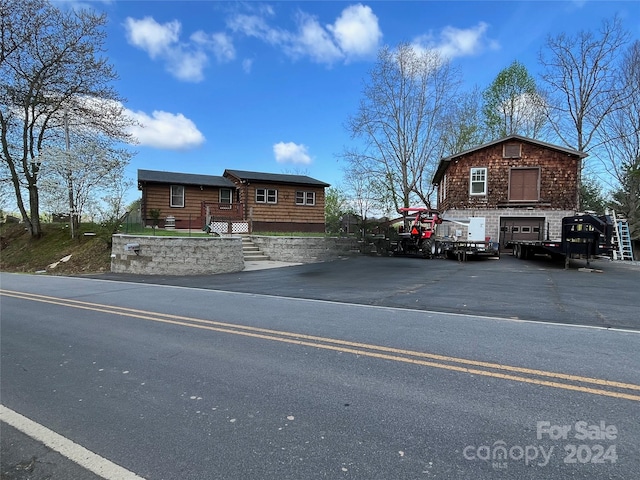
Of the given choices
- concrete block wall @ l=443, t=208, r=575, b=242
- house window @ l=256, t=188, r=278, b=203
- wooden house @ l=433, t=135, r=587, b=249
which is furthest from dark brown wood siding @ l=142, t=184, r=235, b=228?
wooden house @ l=433, t=135, r=587, b=249

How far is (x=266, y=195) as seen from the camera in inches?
1021

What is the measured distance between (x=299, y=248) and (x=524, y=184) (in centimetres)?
1383

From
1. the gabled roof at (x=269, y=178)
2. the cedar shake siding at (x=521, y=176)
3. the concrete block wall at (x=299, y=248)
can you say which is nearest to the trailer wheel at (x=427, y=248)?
the concrete block wall at (x=299, y=248)

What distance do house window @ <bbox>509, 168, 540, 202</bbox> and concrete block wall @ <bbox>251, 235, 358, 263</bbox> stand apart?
11.2 metres

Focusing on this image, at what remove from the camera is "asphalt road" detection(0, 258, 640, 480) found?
8.26 feet

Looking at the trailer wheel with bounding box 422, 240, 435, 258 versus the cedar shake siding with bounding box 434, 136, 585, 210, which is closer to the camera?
the trailer wheel with bounding box 422, 240, 435, 258

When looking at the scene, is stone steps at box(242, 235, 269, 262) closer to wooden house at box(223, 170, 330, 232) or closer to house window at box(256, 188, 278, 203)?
wooden house at box(223, 170, 330, 232)

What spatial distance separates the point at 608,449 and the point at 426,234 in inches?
617

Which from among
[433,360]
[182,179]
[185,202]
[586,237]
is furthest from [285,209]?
[433,360]

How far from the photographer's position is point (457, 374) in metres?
3.84

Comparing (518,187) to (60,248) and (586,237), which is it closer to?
(586,237)

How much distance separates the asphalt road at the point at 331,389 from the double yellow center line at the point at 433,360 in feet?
0.07

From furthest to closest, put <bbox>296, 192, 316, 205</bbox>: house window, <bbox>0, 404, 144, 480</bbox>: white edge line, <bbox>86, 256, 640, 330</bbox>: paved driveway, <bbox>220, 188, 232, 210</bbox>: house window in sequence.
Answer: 1. <bbox>296, 192, 316, 205</bbox>: house window
2. <bbox>220, 188, 232, 210</bbox>: house window
3. <bbox>86, 256, 640, 330</bbox>: paved driveway
4. <bbox>0, 404, 144, 480</bbox>: white edge line

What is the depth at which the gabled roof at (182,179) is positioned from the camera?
23.5 m
